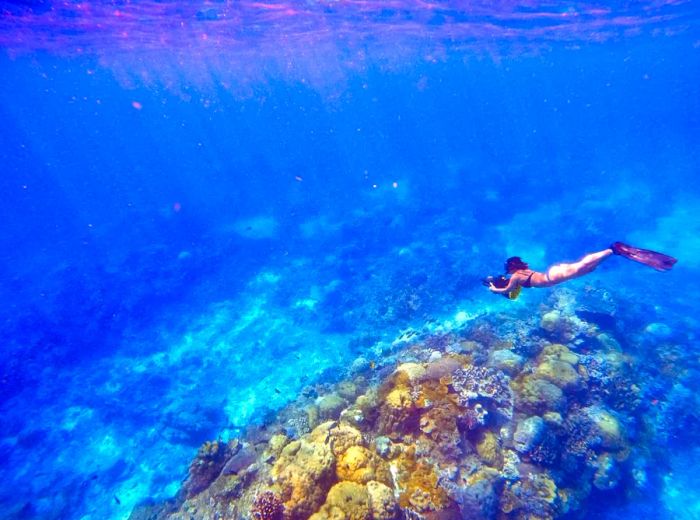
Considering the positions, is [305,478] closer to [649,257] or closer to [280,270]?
[649,257]

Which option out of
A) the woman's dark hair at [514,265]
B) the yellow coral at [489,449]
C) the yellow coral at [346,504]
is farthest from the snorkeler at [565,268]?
the yellow coral at [346,504]

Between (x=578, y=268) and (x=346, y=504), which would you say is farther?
(x=346, y=504)

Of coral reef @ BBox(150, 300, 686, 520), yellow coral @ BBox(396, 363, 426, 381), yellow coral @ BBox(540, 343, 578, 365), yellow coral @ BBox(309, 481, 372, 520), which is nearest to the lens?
yellow coral @ BBox(309, 481, 372, 520)

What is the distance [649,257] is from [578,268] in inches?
30.5

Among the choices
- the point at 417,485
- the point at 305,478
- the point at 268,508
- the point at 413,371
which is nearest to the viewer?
the point at 268,508

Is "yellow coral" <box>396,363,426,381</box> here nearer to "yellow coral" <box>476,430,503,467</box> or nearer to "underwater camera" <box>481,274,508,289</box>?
"yellow coral" <box>476,430,503,467</box>

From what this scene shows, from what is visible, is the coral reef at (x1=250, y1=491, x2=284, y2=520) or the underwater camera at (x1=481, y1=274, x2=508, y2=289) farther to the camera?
the underwater camera at (x1=481, y1=274, x2=508, y2=289)

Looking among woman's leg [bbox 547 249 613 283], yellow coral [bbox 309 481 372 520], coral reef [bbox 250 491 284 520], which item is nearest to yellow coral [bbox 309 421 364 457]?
yellow coral [bbox 309 481 372 520]

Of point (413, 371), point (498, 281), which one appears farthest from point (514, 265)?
point (413, 371)

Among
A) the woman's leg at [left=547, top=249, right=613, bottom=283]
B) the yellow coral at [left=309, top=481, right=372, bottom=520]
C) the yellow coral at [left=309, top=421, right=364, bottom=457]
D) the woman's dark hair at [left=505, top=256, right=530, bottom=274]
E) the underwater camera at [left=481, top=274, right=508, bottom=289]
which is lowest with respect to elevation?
the yellow coral at [left=309, top=421, right=364, bottom=457]

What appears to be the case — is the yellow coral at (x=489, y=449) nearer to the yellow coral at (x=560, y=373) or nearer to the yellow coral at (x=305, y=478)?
the yellow coral at (x=560, y=373)

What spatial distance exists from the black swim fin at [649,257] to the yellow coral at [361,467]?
4.77 metres

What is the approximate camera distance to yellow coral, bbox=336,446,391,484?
5.81 meters

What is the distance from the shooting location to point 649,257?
15.2 feet
